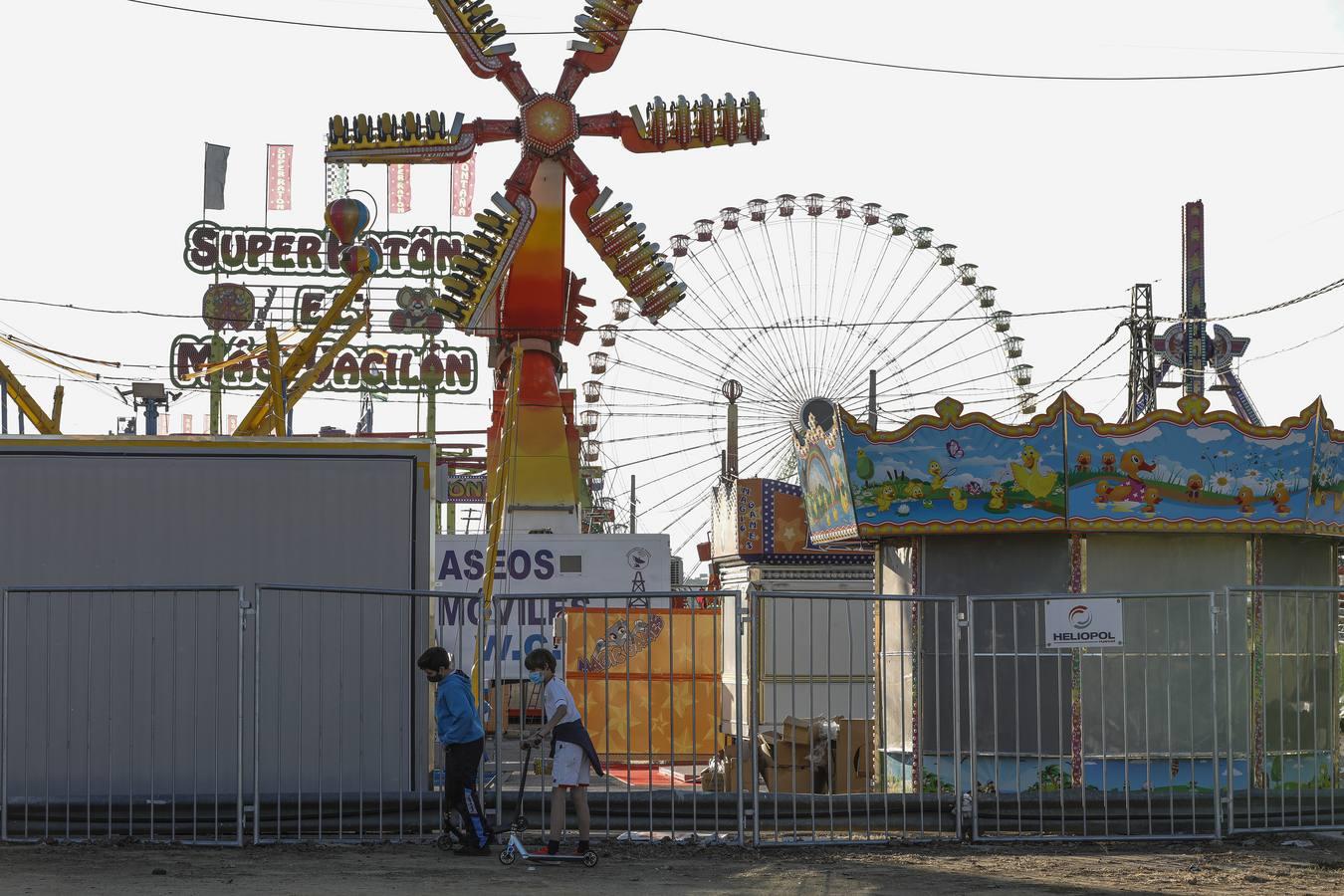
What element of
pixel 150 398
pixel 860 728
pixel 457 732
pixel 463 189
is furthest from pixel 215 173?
pixel 457 732

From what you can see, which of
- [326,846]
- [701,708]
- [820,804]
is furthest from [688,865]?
[701,708]

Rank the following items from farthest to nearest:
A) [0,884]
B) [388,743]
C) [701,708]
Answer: [701,708], [388,743], [0,884]

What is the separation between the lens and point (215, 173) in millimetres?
45281

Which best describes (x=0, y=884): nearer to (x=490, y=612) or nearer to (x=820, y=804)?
(x=490, y=612)

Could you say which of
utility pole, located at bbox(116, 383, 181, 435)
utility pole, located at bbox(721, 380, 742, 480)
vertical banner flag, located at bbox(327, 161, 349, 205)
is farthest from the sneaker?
vertical banner flag, located at bbox(327, 161, 349, 205)

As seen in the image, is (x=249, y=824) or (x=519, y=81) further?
(x=519, y=81)

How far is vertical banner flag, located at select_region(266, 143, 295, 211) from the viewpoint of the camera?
1810 inches

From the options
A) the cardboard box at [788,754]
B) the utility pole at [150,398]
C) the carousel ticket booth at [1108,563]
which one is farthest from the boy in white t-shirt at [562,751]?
the utility pole at [150,398]

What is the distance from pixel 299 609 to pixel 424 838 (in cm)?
191

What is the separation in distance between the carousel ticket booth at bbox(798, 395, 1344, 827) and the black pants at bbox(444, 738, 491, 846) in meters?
5.23

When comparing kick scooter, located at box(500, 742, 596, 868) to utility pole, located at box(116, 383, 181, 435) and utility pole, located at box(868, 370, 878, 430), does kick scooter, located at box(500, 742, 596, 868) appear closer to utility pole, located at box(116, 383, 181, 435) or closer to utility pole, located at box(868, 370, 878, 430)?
utility pole, located at box(116, 383, 181, 435)

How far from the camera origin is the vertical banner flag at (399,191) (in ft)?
155

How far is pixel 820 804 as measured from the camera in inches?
496

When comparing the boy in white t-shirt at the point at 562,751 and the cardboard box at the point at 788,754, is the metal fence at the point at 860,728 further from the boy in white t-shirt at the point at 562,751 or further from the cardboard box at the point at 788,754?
the boy in white t-shirt at the point at 562,751
